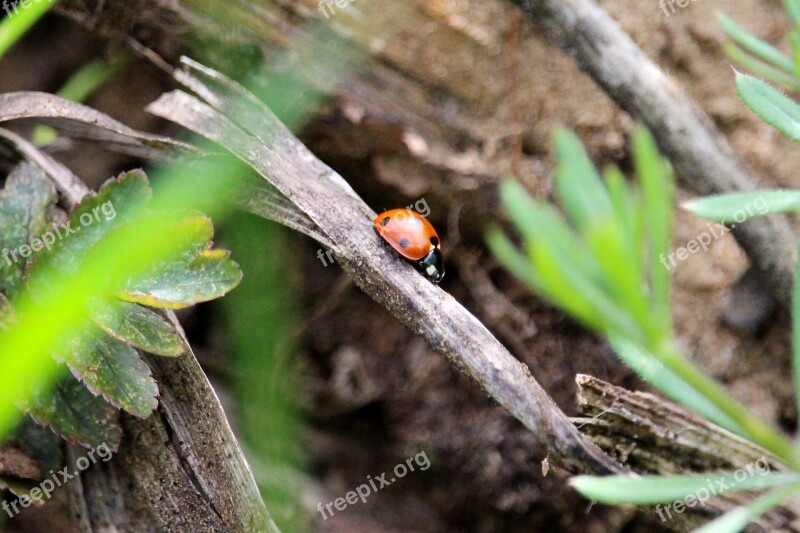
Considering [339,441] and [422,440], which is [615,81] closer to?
[422,440]

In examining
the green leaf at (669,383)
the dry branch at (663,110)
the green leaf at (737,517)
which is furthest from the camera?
the dry branch at (663,110)

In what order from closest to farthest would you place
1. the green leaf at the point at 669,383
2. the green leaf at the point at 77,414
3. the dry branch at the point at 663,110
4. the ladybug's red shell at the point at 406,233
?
the green leaf at the point at 669,383 → the green leaf at the point at 77,414 → the ladybug's red shell at the point at 406,233 → the dry branch at the point at 663,110

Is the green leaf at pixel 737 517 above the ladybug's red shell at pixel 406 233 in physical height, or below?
above

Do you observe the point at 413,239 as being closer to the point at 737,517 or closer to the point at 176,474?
the point at 176,474

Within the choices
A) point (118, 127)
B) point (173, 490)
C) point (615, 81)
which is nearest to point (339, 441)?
point (173, 490)

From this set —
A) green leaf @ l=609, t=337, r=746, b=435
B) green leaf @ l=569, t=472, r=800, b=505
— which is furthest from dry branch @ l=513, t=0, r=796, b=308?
green leaf @ l=569, t=472, r=800, b=505

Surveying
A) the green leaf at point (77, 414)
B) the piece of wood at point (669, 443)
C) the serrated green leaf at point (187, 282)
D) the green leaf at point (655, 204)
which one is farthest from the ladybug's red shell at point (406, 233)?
the green leaf at point (655, 204)

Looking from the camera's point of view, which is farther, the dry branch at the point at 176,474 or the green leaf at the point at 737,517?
the dry branch at the point at 176,474

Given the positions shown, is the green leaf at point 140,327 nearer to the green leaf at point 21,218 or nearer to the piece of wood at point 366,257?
the green leaf at point 21,218
